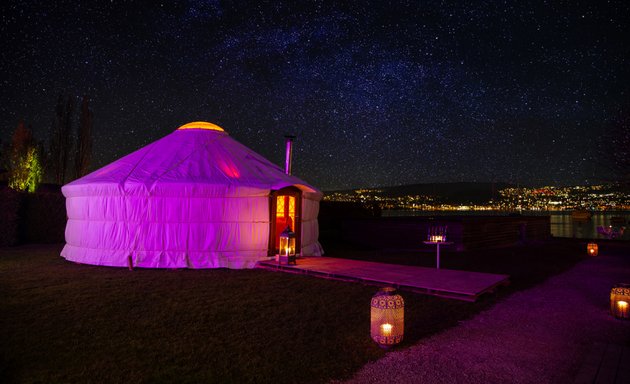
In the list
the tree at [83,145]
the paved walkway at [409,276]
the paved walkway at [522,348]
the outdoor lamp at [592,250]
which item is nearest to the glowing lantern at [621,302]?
the paved walkway at [522,348]

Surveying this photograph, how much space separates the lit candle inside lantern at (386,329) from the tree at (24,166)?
24.7m

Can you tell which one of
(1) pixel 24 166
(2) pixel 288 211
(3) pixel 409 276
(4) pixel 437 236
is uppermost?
(1) pixel 24 166

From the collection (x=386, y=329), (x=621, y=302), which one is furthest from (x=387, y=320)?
(x=621, y=302)

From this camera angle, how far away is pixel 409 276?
719 centimetres

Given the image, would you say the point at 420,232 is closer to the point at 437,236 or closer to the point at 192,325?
the point at 437,236

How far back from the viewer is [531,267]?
9.58 metres

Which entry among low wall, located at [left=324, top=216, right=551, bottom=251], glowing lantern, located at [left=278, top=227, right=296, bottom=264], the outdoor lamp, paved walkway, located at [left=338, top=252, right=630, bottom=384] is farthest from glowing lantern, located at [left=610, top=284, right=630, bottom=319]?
the outdoor lamp

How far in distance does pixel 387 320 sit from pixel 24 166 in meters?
25.3

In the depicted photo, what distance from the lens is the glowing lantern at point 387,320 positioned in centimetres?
381

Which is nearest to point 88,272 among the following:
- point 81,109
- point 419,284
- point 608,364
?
point 419,284

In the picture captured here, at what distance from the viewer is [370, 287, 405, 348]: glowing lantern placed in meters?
3.81

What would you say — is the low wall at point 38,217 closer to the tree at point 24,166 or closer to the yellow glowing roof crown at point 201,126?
the yellow glowing roof crown at point 201,126

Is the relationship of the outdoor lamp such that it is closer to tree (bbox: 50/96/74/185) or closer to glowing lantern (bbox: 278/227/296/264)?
glowing lantern (bbox: 278/227/296/264)

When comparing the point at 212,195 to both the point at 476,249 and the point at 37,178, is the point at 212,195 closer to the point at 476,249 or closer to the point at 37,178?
the point at 476,249
